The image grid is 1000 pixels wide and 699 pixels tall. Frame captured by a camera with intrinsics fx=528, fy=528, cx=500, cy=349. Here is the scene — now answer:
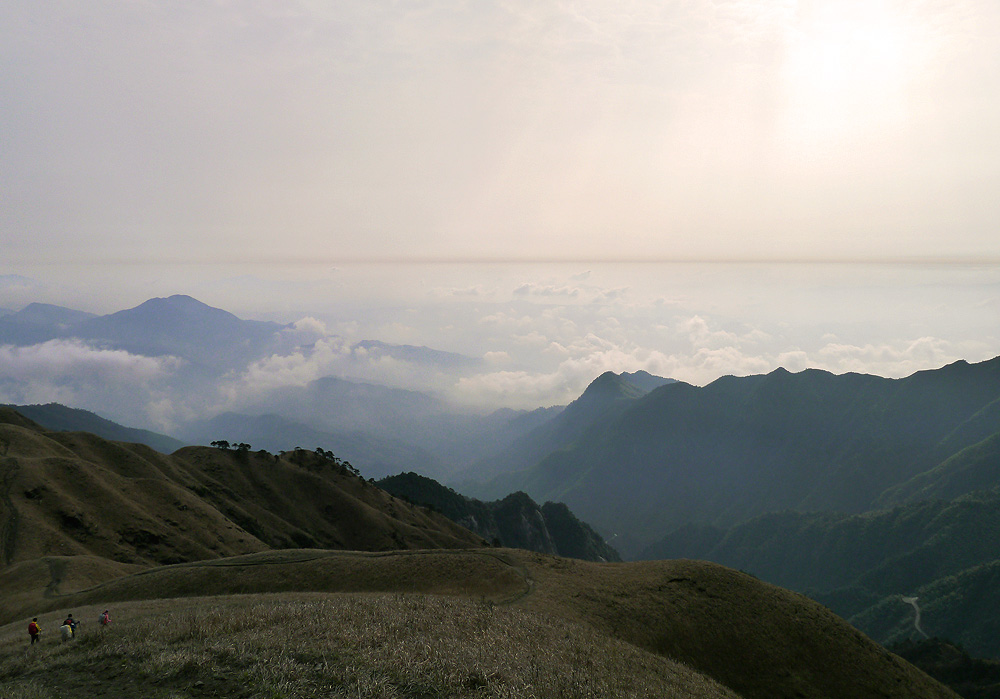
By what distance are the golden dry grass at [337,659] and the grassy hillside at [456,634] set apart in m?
0.11

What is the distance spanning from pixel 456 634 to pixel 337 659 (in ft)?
26.7

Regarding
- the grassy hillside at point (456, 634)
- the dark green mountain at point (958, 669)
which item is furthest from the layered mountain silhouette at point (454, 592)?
the dark green mountain at point (958, 669)

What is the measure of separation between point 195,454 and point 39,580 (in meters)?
95.8

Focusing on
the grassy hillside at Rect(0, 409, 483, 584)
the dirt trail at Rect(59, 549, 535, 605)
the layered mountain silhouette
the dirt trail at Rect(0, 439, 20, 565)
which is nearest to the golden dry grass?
the layered mountain silhouette

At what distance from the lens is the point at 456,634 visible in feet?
90.9

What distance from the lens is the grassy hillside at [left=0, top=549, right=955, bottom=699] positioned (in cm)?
2072

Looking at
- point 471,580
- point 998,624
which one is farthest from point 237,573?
point 998,624

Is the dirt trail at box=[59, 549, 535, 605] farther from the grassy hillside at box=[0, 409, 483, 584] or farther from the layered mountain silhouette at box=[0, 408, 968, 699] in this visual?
the grassy hillside at box=[0, 409, 483, 584]

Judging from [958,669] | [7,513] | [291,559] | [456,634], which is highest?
[456,634]

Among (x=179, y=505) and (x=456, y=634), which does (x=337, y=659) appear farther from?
(x=179, y=505)

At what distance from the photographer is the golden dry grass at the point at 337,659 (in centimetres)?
1942

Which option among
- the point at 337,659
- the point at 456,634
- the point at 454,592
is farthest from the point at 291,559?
the point at 337,659

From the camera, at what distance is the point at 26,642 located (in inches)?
1169

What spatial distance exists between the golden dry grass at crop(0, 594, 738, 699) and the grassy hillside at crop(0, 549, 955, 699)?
0.35ft
